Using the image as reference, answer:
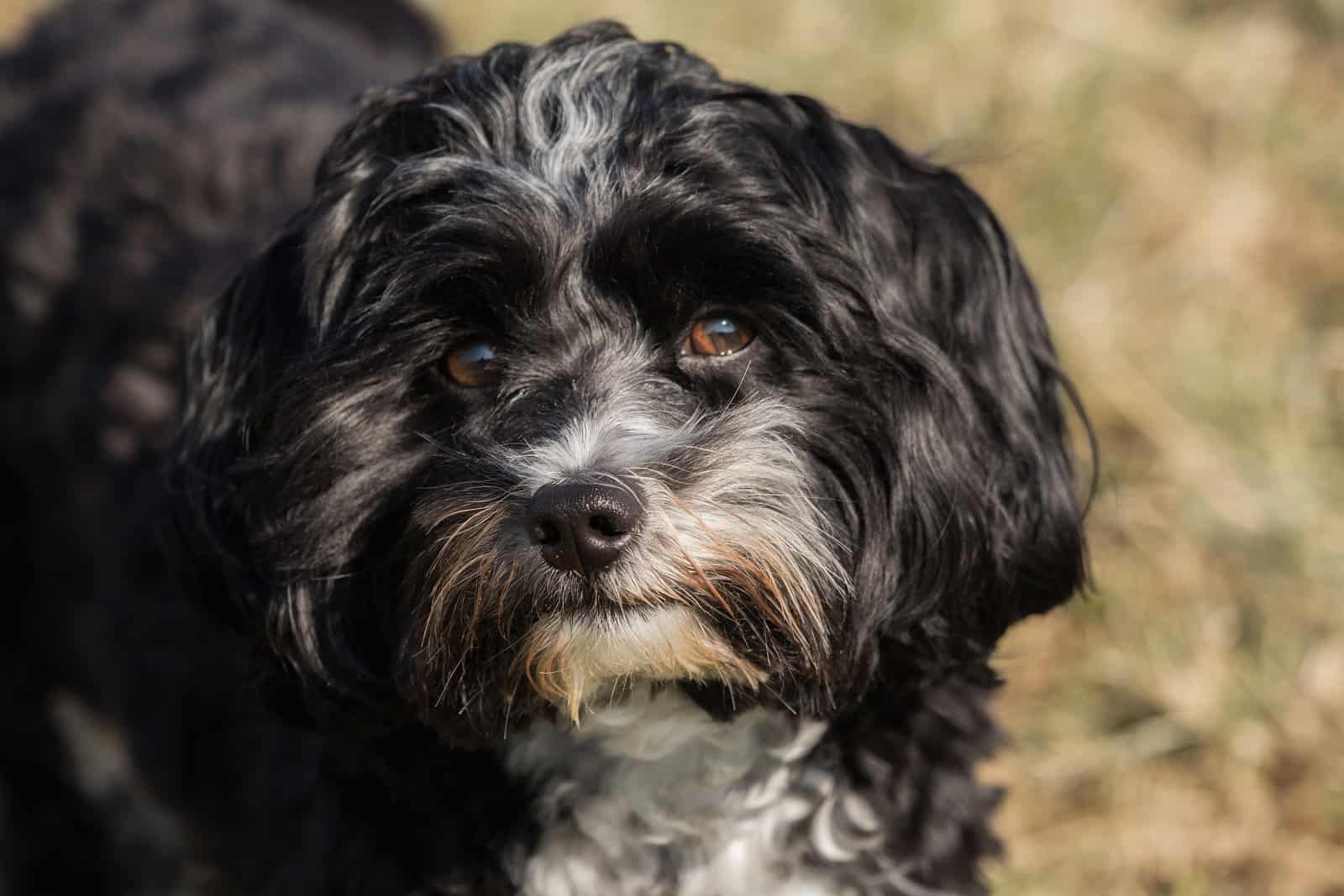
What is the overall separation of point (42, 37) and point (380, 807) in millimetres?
2377

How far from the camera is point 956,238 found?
2387 mm

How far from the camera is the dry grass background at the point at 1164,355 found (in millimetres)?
3602

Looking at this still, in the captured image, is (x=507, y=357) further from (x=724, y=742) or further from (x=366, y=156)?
(x=724, y=742)

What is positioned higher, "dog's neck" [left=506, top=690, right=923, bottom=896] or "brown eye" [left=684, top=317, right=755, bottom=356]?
"brown eye" [left=684, top=317, right=755, bottom=356]

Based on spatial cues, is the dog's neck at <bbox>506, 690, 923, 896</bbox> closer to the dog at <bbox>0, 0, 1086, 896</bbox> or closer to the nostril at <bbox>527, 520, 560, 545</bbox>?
the dog at <bbox>0, 0, 1086, 896</bbox>

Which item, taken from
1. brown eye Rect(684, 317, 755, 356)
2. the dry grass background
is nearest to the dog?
brown eye Rect(684, 317, 755, 356)

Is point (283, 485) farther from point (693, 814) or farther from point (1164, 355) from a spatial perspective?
point (1164, 355)

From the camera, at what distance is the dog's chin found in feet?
6.77

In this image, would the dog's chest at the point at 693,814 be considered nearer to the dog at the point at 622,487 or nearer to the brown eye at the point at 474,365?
the dog at the point at 622,487

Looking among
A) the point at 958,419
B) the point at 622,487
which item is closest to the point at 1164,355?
the point at 958,419

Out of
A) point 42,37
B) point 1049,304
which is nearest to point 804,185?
point 42,37

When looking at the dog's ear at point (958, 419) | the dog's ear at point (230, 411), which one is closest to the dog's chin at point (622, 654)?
the dog's ear at point (958, 419)

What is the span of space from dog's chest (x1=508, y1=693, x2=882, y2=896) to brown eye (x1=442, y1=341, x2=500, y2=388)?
0.56m

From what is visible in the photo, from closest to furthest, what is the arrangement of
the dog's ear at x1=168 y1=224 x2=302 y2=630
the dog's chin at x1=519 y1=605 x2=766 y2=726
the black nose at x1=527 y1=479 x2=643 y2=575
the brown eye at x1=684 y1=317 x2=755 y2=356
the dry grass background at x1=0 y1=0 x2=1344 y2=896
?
1. the black nose at x1=527 y1=479 x2=643 y2=575
2. the dog's chin at x1=519 y1=605 x2=766 y2=726
3. the brown eye at x1=684 y1=317 x2=755 y2=356
4. the dog's ear at x1=168 y1=224 x2=302 y2=630
5. the dry grass background at x1=0 y1=0 x2=1344 y2=896
